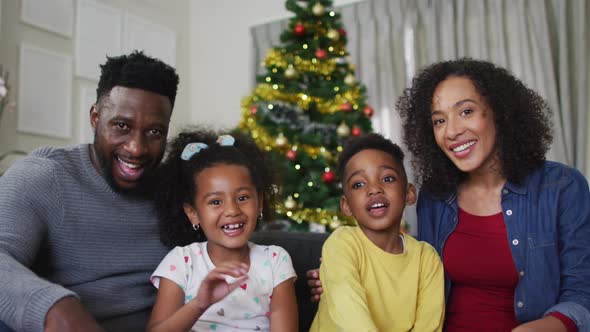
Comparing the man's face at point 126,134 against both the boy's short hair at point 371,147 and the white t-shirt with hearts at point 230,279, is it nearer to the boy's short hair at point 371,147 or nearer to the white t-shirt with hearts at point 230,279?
the white t-shirt with hearts at point 230,279

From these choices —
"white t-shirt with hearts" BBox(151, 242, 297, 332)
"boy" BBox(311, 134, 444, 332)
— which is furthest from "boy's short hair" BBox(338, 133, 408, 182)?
"white t-shirt with hearts" BBox(151, 242, 297, 332)

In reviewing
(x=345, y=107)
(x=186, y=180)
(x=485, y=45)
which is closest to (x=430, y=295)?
(x=186, y=180)

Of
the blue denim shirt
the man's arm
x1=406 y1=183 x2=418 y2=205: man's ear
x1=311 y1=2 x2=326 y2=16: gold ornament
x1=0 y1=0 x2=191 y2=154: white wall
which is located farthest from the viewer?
x1=0 y1=0 x2=191 y2=154: white wall

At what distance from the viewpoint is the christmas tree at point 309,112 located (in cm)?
363

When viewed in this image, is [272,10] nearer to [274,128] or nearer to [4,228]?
[274,128]

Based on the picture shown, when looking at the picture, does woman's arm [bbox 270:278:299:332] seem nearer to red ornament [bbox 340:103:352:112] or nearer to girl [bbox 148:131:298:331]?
girl [bbox 148:131:298:331]

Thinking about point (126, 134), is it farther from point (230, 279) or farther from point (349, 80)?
point (349, 80)

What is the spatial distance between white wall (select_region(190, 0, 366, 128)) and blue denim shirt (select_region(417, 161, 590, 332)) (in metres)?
4.23

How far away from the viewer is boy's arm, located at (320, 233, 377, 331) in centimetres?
138

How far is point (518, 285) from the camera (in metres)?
1.55

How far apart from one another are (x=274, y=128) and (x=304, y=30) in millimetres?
752

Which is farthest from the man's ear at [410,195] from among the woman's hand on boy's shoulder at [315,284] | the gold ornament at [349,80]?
Result: the gold ornament at [349,80]

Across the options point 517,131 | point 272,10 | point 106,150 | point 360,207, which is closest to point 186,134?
point 106,150

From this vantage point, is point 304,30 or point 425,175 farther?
point 304,30
